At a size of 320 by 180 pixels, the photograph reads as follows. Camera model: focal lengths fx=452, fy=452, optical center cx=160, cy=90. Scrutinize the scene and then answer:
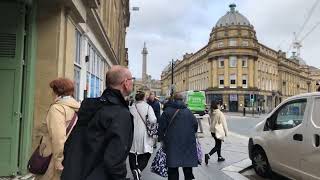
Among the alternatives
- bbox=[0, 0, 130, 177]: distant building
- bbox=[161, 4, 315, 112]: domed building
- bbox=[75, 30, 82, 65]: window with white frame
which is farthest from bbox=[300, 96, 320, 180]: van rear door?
bbox=[161, 4, 315, 112]: domed building

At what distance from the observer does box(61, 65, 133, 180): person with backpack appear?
316cm

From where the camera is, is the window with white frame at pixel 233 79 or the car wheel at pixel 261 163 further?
the window with white frame at pixel 233 79

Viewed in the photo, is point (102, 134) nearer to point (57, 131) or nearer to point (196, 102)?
point (57, 131)

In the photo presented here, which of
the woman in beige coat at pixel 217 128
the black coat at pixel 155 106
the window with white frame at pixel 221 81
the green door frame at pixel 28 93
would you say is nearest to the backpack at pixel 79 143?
the green door frame at pixel 28 93

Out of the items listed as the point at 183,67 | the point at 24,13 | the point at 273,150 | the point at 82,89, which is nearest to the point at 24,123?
the point at 24,13

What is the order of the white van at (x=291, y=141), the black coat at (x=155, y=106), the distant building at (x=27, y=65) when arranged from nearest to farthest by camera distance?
the white van at (x=291, y=141) → the distant building at (x=27, y=65) → the black coat at (x=155, y=106)

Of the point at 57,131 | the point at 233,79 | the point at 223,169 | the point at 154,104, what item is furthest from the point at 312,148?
the point at 233,79

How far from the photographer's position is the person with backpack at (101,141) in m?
3.16

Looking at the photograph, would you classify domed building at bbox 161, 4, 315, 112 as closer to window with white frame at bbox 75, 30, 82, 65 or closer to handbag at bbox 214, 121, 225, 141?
window with white frame at bbox 75, 30, 82, 65

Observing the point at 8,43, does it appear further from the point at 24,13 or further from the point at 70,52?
the point at 70,52

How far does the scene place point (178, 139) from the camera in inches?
277

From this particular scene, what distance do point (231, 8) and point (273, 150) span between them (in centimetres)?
9638

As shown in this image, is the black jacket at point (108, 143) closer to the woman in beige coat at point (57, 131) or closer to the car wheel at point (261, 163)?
the woman in beige coat at point (57, 131)

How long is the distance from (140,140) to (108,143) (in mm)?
4956
